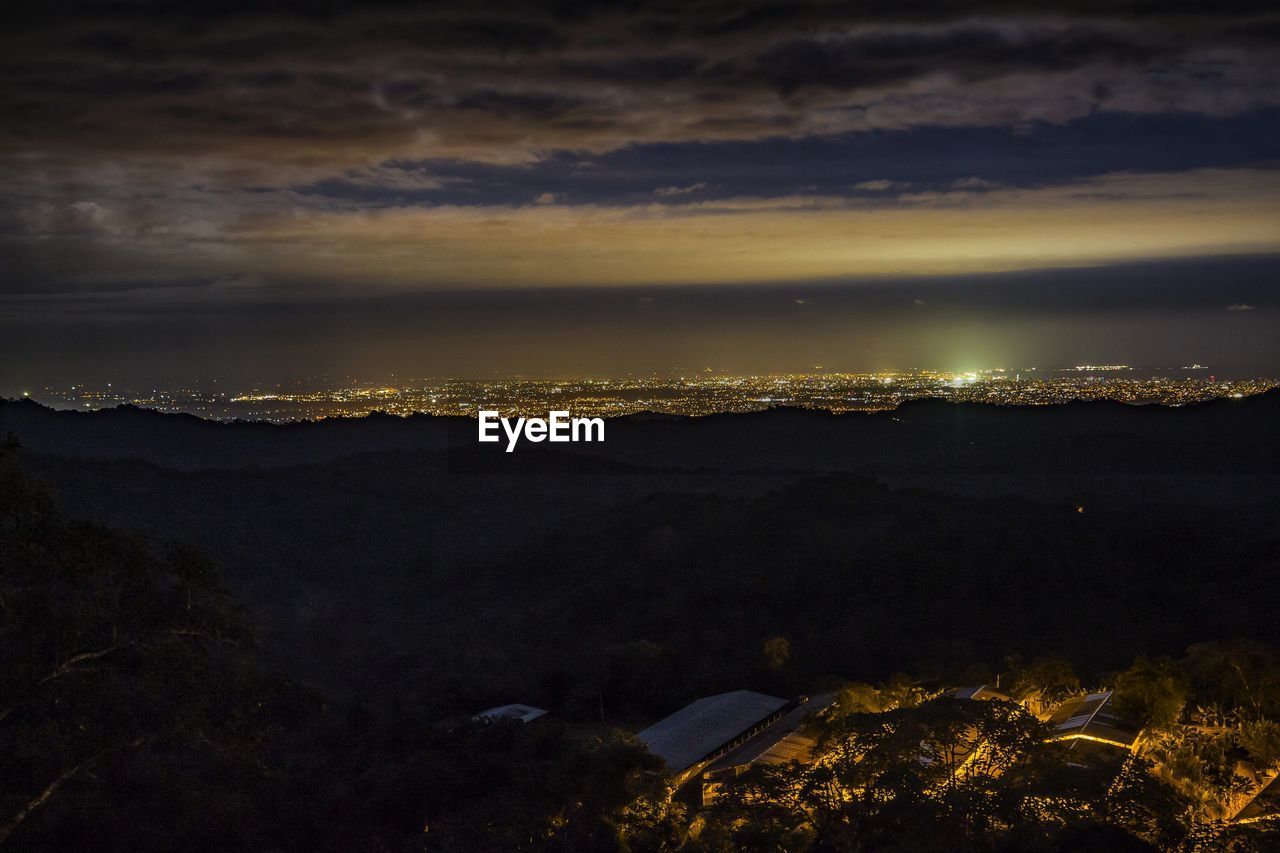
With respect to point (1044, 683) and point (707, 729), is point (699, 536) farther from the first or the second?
point (1044, 683)

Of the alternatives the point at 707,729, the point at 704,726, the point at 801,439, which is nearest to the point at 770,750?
the point at 707,729

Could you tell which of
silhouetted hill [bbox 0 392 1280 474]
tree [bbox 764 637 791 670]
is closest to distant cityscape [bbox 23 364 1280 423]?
silhouetted hill [bbox 0 392 1280 474]

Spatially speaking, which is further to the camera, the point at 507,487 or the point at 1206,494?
the point at 507,487

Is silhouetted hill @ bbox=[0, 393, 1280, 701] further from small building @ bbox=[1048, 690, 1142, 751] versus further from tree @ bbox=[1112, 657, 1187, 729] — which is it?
tree @ bbox=[1112, 657, 1187, 729]

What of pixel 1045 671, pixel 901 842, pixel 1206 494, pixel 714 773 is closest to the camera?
pixel 901 842

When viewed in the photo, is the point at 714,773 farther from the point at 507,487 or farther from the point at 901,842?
the point at 507,487

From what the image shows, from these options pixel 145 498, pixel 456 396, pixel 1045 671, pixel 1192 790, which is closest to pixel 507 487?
pixel 456 396

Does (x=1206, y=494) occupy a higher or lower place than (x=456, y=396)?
lower
